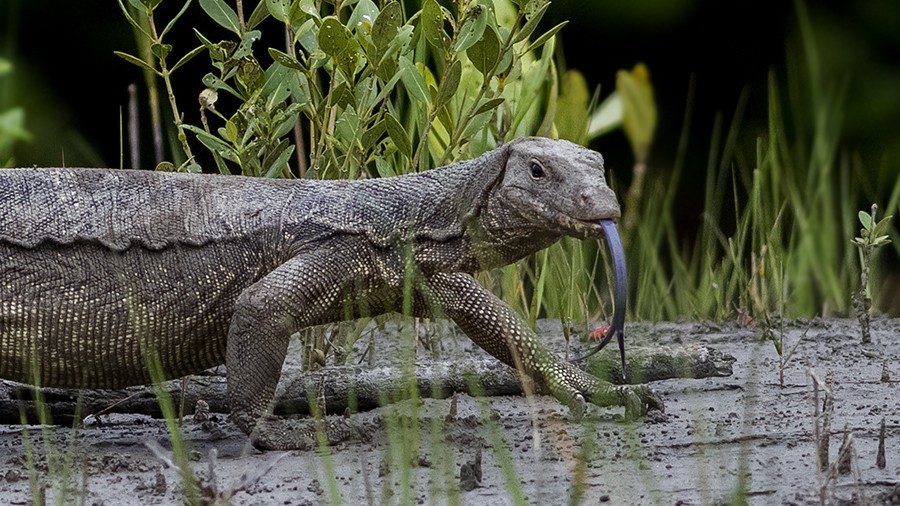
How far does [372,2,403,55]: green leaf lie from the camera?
12.9 feet

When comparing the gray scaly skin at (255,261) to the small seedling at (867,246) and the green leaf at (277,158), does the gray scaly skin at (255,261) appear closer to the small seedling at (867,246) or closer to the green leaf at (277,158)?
the green leaf at (277,158)

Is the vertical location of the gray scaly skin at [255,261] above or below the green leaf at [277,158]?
below

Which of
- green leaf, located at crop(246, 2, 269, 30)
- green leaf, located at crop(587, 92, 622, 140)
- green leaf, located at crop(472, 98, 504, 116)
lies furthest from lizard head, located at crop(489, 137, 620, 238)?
green leaf, located at crop(587, 92, 622, 140)

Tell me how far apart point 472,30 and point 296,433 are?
4.39ft

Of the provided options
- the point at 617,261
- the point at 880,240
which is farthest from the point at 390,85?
the point at 880,240

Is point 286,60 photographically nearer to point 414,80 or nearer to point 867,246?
point 414,80

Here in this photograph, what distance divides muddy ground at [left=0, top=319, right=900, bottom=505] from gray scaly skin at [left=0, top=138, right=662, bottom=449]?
0.17m

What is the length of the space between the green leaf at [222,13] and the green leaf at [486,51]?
30.8 inches

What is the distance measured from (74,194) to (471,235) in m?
1.10

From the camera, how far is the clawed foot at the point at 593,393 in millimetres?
3729

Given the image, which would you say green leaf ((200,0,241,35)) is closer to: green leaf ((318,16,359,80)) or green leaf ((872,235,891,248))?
green leaf ((318,16,359,80))

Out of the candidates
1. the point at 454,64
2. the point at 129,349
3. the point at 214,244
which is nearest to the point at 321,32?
the point at 454,64

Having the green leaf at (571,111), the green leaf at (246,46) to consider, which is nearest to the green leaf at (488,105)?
the green leaf at (246,46)

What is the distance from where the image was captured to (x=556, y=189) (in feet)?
11.7
